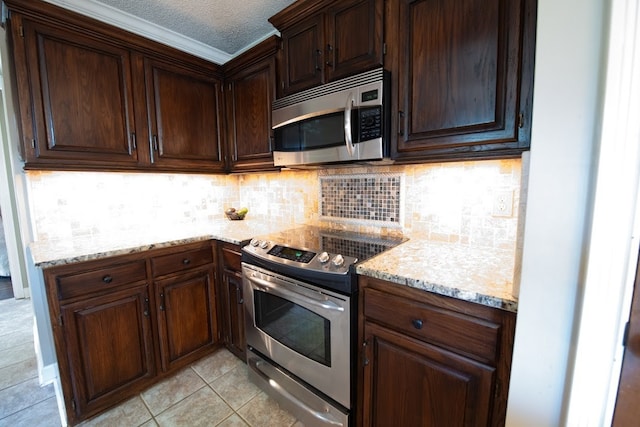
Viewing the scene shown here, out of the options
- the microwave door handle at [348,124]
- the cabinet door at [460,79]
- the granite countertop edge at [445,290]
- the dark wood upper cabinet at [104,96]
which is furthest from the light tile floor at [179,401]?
the cabinet door at [460,79]

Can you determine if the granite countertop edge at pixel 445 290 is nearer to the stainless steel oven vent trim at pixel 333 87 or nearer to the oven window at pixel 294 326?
the oven window at pixel 294 326

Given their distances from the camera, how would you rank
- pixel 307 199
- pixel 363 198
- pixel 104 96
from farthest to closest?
pixel 307 199 → pixel 363 198 → pixel 104 96

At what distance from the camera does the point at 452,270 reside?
3.33ft

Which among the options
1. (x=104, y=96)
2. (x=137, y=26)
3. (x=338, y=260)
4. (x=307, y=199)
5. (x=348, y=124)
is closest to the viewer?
(x=338, y=260)

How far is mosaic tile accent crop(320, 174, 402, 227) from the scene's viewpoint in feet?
5.26

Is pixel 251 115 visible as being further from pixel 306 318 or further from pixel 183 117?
pixel 306 318

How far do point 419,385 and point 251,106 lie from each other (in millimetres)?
1967

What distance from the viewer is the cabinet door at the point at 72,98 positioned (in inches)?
54.8

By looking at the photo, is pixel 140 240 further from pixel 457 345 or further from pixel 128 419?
pixel 457 345

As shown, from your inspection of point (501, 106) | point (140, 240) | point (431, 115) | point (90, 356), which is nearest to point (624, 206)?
point (501, 106)

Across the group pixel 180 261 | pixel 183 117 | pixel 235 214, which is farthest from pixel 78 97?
pixel 235 214

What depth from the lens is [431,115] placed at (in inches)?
45.1

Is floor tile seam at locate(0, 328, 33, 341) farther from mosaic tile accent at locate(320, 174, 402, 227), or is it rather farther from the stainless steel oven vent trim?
the stainless steel oven vent trim

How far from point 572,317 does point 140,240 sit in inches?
77.4
